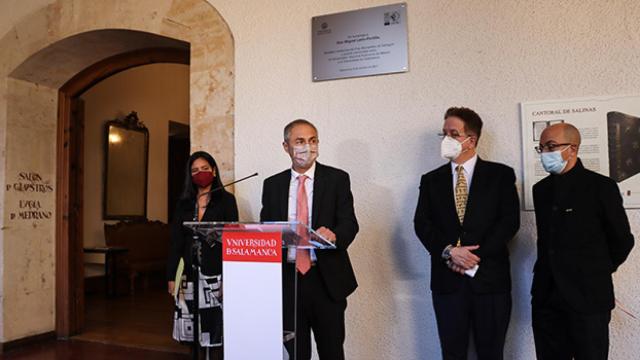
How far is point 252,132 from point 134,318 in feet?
9.35

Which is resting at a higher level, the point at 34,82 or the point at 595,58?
the point at 34,82

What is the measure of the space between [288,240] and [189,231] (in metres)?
1.11

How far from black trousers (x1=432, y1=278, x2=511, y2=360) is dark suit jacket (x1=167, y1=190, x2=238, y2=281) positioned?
1254 mm

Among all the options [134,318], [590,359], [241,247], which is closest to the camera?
[241,247]

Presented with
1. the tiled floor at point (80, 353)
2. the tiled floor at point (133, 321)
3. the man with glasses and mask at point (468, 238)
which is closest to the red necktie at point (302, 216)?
the man with glasses and mask at point (468, 238)

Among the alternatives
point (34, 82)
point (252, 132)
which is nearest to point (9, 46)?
point (34, 82)

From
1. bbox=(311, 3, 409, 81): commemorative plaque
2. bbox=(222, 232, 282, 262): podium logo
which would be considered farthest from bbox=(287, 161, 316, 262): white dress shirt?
bbox=(311, 3, 409, 81): commemorative plaque

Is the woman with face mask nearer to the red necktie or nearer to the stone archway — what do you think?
the stone archway

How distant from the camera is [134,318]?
525 cm

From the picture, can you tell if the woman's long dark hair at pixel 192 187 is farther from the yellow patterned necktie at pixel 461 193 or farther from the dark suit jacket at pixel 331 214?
the yellow patterned necktie at pixel 461 193

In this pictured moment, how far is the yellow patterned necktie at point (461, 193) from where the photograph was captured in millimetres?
2516

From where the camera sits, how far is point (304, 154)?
245cm

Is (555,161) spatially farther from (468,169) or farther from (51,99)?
(51,99)

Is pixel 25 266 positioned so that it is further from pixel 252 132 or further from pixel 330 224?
pixel 330 224
